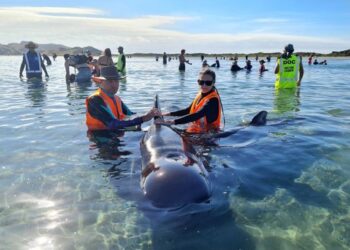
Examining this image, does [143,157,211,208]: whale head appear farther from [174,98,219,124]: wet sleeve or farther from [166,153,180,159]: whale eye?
[174,98,219,124]: wet sleeve

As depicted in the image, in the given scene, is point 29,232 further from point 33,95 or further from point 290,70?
point 290,70

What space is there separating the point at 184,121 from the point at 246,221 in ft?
13.5

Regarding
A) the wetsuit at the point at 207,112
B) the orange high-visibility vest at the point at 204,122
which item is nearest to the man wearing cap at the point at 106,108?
the wetsuit at the point at 207,112

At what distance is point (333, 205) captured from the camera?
5902 millimetres

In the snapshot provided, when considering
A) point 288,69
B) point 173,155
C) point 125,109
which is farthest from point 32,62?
point 173,155

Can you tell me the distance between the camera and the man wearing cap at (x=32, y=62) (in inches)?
845

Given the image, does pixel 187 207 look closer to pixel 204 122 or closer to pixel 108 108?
pixel 108 108

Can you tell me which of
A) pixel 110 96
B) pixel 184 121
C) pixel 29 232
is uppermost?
pixel 110 96

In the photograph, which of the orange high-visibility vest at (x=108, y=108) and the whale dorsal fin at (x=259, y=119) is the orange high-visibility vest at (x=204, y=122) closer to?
the whale dorsal fin at (x=259, y=119)

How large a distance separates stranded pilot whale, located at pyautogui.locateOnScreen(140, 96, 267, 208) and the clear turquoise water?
0.17 metres

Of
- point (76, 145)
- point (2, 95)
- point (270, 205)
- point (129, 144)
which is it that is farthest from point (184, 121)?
point (2, 95)

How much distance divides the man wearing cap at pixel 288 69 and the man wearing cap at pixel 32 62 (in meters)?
13.8

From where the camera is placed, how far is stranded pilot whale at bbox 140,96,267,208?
5426 mm

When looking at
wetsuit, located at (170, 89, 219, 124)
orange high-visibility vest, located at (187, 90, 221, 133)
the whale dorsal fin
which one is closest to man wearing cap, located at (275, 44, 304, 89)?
the whale dorsal fin
